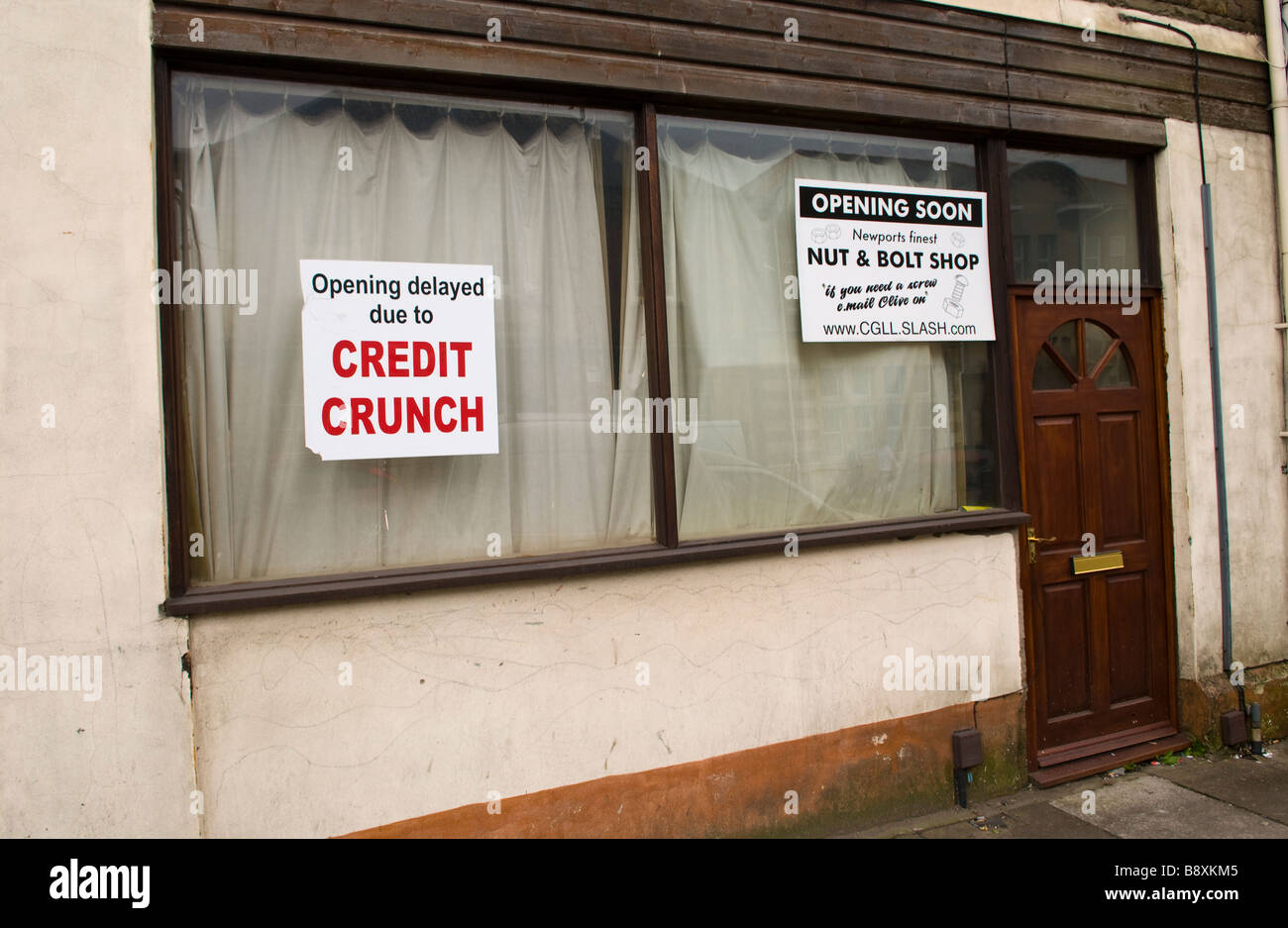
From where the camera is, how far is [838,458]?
189 inches

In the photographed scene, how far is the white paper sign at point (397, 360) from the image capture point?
3.65 metres

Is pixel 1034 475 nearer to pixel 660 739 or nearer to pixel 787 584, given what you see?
pixel 787 584

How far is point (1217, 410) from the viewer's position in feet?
18.0

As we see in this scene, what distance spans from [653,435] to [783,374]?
0.83 meters

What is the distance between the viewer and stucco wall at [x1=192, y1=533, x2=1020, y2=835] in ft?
11.4

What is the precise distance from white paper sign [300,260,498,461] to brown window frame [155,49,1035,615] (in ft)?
1.64

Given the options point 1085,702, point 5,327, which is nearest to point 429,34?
point 5,327

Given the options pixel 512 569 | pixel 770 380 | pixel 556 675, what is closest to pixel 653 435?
pixel 770 380

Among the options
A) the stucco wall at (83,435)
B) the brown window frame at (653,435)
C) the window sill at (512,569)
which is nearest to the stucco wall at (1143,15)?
the brown window frame at (653,435)

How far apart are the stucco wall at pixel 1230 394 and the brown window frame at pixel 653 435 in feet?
4.10
